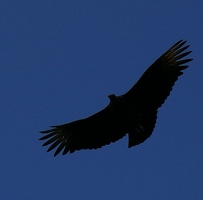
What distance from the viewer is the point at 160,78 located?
1716 centimetres

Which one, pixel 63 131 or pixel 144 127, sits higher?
pixel 63 131

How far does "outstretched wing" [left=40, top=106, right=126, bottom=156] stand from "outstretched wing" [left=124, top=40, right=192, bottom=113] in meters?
0.89

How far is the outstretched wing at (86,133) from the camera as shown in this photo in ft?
58.3

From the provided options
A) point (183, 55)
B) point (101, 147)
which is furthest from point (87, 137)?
point (183, 55)

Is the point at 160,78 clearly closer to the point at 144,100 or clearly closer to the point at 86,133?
the point at 144,100

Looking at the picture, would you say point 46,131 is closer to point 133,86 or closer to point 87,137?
point 87,137

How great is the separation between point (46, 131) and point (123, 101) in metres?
2.18

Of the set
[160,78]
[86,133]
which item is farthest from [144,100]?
[86,133]

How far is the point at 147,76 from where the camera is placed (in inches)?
675

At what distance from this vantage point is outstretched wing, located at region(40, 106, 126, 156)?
58.3 ft

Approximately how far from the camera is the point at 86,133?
18.1 m

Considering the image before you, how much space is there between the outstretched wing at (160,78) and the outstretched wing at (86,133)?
2.93ft

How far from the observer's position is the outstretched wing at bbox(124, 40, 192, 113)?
56.1 ft

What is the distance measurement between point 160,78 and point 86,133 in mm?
2316
